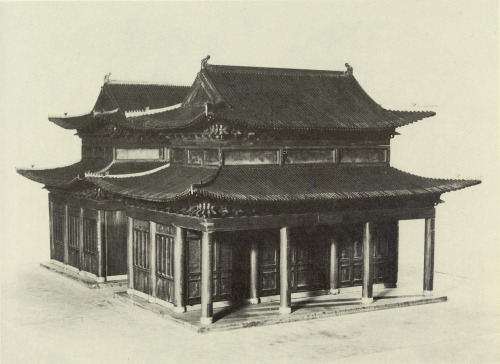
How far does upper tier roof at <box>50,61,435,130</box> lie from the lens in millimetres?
24828

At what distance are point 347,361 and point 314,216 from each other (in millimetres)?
5895

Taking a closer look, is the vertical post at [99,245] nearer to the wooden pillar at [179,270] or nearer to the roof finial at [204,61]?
the wooden pillar at [179,270]

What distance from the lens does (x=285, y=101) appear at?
26359 millimetres

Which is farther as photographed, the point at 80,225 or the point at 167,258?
the point at 80,225

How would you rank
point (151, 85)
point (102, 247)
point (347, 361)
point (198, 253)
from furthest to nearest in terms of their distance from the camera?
point (151, 85) < point (102, 247) < point (198, 253) < point (347, 361)

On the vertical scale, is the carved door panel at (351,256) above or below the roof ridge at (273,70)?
below

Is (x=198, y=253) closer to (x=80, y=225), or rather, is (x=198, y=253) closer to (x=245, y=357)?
(x=245, y=357)

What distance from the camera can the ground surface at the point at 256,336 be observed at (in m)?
20.1

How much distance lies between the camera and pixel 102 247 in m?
29.5

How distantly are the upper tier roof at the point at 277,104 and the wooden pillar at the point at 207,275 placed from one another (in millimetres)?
3590

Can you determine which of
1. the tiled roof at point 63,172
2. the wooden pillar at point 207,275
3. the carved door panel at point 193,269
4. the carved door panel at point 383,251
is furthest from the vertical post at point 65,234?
the carved door panel at point 383,251

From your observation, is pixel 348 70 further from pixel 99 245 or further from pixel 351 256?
pixel 99 245

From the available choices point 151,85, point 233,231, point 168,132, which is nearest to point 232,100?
point 168,132

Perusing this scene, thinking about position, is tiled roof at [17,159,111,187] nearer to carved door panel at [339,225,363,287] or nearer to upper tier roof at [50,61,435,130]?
upper tier roof at [50,61,435,130]
